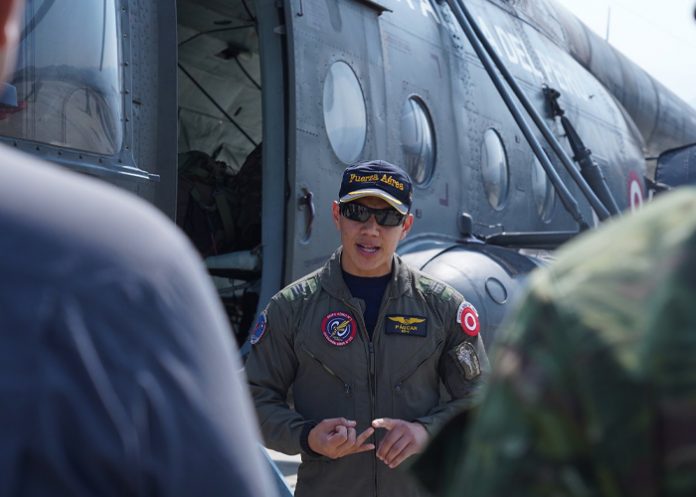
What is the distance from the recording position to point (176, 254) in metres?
0.99

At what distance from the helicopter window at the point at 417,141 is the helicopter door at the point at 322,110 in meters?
0.33

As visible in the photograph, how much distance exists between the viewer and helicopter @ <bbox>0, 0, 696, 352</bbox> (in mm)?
4039

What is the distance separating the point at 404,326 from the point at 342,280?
0.82ft

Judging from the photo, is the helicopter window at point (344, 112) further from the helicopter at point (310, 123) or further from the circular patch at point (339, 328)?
the circular patch at point (339, 328)

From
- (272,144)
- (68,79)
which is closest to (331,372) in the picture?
(68,79)

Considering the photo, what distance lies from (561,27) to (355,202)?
7.48m

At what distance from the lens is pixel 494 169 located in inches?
277

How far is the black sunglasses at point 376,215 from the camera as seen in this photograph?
3.21 m

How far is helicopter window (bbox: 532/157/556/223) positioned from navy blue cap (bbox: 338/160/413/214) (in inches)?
178

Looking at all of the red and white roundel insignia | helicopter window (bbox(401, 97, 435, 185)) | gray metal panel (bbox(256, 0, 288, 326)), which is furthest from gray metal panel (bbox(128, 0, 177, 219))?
helicopter window (bbox(401, 97, 435, 185))

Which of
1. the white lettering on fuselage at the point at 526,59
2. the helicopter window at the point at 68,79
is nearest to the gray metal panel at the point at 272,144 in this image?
the helicopter window at the point at 68,79

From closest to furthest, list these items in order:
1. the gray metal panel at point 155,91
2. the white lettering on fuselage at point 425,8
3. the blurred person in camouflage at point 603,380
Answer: the blurred person in camouflage at point 603,380, the gray metal panel at point 155,91, the white lettering on fuselage at point 425,8

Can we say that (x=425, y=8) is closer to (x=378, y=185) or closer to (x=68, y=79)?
(x=68, y=79)

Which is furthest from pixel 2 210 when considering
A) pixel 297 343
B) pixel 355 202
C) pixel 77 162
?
pixel 77 162
